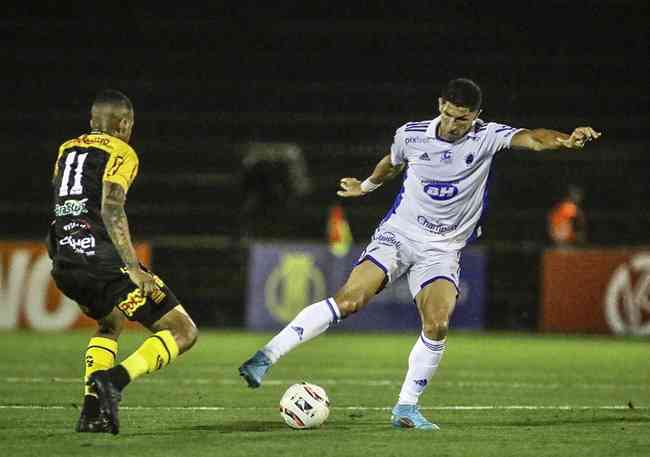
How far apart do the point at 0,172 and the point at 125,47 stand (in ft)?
15.6

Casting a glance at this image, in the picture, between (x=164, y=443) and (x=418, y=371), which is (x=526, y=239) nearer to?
(x=418, y=371)

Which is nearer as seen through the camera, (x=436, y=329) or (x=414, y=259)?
(x=436, y=329)

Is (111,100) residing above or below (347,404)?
above

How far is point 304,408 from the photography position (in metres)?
7.46

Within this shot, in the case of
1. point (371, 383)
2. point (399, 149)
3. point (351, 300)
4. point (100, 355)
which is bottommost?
point (371, 383)

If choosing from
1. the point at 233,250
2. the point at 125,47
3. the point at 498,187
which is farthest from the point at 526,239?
the point at 125,47

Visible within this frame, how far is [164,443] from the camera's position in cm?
668

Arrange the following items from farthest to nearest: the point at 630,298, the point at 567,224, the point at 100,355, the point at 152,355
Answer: the point at 567,224
the point at 630,298
the point at 100,355
the point at 152,355

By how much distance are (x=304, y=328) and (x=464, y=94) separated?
5.90ft

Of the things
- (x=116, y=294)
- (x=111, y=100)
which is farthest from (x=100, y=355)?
(x=111, y=100)

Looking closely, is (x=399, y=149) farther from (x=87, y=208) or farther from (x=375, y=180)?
(x=87, y=208)

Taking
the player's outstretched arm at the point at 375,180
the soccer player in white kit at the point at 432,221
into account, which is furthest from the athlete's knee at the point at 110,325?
the player's outstretched arm at the point at 375,180

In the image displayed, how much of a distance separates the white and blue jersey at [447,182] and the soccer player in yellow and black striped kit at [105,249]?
1.79 m

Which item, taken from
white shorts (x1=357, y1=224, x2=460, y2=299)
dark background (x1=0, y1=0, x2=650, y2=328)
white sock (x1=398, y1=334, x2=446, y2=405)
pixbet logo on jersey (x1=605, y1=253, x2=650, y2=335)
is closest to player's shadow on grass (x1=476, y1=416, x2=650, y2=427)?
white sock (x1=398, y1=334, x2=446, y2=405)
